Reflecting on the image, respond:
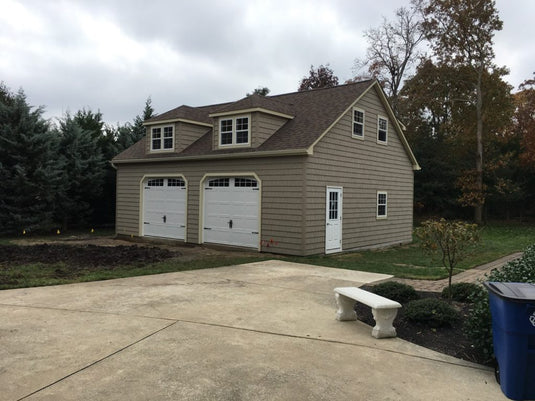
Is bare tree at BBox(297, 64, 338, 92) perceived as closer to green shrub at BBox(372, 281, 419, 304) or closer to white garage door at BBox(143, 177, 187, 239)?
white garage door at BBox(143, 177, 187, 239)

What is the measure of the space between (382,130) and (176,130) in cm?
808

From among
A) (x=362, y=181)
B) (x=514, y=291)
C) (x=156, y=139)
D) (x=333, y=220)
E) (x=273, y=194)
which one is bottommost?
(x=514, y=291)

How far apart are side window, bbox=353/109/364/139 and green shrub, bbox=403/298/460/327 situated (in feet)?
31.5

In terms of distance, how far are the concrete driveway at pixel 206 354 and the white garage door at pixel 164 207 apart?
8777mm

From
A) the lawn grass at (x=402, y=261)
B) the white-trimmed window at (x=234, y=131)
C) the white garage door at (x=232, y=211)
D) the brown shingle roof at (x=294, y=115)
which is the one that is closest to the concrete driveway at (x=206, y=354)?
the lawn grass at (x=402, y=261)

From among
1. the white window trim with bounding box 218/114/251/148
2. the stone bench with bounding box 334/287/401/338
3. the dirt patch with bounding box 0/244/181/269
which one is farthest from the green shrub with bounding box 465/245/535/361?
the white window trim with bounding box 218/114/251/148

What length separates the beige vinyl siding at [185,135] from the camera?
52.0ft

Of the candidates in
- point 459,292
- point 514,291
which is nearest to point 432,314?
point 459,292

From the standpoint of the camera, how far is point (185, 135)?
52.4ft

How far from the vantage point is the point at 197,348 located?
13.8 feet

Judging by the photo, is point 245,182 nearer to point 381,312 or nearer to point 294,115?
point 294,115

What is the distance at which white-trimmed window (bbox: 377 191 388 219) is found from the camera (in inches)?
624

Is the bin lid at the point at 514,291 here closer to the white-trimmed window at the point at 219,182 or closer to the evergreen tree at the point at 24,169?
the white-trimmed window at the point at 219,182

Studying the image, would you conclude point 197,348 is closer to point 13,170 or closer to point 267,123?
point 267,123
